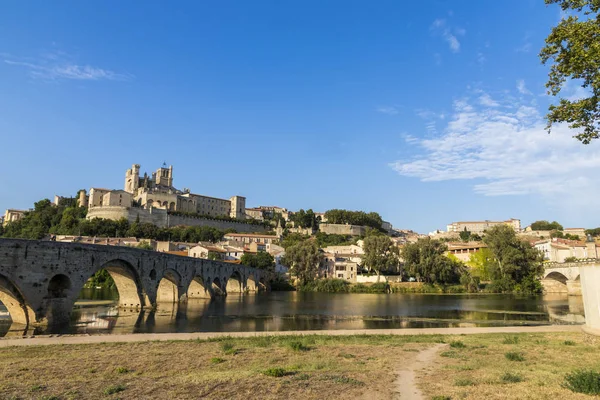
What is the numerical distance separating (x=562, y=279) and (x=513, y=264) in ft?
38.7

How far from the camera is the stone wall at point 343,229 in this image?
491 feet

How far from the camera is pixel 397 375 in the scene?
1107cm

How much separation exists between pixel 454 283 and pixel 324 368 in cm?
7326

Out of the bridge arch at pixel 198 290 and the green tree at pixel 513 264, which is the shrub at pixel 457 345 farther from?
the green tree at pixel 513 264

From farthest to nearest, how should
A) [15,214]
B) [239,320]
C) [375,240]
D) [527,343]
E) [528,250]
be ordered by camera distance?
[15,214] → [375,240] → [528,250] → [239,320] → [527,343]

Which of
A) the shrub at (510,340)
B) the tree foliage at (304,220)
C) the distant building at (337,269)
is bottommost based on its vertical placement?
the shrub at (510,340)

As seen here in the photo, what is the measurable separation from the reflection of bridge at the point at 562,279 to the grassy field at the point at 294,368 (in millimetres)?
56995

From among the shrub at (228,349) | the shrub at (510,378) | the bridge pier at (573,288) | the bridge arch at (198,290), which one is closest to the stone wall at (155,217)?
the bridge arch at (198,290)

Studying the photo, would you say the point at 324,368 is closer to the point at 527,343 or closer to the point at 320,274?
the point at 527,343

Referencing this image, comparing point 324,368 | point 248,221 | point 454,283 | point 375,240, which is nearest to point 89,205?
point 248,221

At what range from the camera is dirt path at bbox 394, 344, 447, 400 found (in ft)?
30.1

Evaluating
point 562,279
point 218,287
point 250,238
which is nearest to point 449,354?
point 218,287

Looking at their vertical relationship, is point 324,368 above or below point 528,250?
below

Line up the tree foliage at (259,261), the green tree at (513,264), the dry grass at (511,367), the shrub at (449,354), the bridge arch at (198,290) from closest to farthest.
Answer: the dry grass at (511,367) < the shrub at (449,354) < the bridge arch at (198,290) < the green tree at (513,264) < the tree foliage at (259,261)
